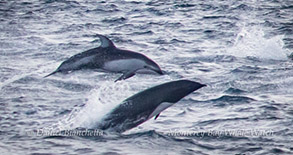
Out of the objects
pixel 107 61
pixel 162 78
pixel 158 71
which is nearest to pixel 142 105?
pixel 107 61

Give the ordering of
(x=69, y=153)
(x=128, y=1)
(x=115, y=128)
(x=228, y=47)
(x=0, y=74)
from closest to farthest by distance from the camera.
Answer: (x=69, y=153), (x=115, y=128), (x=0, y=74), (x=228, y=47), (x=128, y=1)

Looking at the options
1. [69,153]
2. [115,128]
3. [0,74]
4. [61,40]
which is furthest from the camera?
[61,40]

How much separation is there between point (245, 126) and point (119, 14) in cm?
1414

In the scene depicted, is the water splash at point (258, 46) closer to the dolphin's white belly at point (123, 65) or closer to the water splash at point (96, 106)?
the dolphin's white belly at point (123, 65)

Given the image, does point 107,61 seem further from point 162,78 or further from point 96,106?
point 96,106

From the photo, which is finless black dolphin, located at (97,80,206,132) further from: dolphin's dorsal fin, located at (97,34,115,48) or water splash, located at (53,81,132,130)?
dolphin's dorsal fin, located at (97,34,115,48)

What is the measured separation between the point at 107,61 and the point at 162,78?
1.72 meters

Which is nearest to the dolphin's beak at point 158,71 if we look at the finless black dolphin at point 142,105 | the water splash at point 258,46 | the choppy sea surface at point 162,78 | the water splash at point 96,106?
the choppy sea surface at point 162,78

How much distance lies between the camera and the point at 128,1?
25797mm

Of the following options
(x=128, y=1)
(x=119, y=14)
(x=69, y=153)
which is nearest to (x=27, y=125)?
(x=69, y=153)

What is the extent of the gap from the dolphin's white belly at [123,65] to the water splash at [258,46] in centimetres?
431

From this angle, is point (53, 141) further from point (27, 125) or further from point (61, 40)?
point (61, 40)

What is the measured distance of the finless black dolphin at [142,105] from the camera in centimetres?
786

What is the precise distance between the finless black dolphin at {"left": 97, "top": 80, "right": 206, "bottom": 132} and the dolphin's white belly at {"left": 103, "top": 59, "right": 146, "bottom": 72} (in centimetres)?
312
